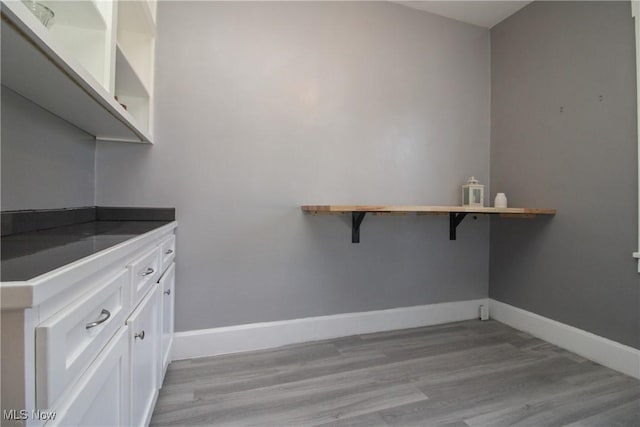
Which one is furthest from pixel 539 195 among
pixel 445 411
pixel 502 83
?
pixel 445 411

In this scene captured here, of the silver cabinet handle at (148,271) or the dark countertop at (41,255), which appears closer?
the dark countertop at (41,255)

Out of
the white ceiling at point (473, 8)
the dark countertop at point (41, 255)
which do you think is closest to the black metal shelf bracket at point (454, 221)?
the white ceiling at point (473, 8)

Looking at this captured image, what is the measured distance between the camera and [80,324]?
1.78ft

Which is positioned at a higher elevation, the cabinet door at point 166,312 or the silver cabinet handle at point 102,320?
the silver cabinet handle at point 102,320

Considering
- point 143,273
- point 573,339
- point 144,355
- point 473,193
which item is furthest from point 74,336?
point 573,339

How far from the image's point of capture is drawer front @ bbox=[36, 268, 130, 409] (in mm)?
426

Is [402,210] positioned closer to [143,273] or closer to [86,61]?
[143,273]

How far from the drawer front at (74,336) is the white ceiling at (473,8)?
2.59 m

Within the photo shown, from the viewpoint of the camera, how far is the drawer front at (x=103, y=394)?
50cm

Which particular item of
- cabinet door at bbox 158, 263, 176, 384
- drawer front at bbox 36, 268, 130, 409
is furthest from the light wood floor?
drawer front at bbox 36, 268, 130, 409

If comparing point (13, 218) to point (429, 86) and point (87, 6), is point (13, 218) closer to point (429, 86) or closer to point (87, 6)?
point (87, 6)

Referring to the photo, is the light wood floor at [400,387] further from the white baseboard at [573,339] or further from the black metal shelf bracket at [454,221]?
the black metal shelf bracket at [454,221]

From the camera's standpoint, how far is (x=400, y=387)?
1441mm

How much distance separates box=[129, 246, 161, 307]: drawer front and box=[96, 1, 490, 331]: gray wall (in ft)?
2.02
